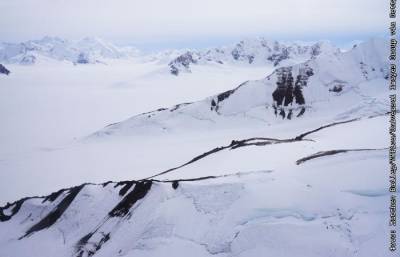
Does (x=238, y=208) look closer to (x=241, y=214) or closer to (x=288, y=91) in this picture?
(x=241, y=214)

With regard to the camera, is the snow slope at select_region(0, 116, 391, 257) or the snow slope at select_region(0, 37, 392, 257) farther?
the snow slope at select_region(0, 37, 392, 257)

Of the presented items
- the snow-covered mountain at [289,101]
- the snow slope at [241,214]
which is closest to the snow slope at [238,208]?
the snow slope at [241,214]

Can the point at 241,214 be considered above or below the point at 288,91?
above

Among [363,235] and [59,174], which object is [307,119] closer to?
[59,174]

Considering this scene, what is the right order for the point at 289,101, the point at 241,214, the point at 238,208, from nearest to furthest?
the point at 241,214 → the point at 238,208 → the point at 289,101

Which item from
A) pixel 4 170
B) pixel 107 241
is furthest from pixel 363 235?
pixel 4 170

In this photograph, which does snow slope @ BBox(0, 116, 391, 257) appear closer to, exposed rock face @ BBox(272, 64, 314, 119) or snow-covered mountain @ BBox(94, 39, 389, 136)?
snow-covered mountain @ BBox(94, 39, 389, 136)

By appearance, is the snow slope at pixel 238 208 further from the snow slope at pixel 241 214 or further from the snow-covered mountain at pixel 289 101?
the snow-covered mountain at pixel 289 101

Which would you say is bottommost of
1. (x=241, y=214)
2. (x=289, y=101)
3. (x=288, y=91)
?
(x=289, y=101)

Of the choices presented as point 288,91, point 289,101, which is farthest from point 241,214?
point 288,91

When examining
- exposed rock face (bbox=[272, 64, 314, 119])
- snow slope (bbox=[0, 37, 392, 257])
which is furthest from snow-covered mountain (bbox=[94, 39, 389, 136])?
snow slope (bbox=[0, 37, 392, 257])
